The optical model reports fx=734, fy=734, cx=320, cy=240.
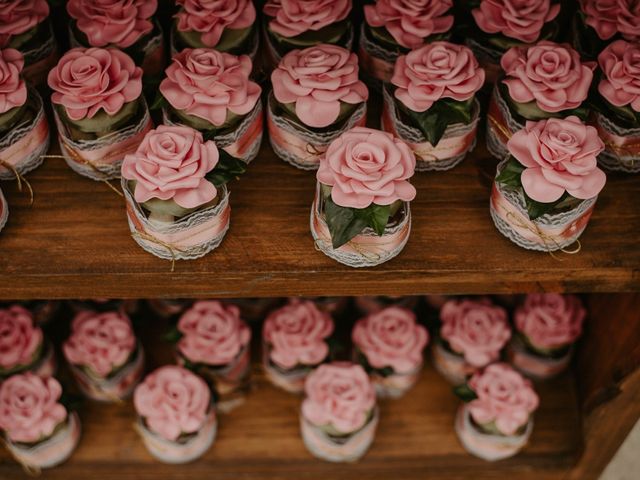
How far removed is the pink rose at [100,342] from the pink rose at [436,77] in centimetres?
68

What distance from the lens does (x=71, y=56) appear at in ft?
3.10

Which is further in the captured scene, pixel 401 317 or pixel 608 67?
pixel 401 317

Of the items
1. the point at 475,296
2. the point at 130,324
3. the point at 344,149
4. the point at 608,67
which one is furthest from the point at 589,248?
the point at 130,324

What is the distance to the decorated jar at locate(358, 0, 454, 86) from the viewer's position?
1.03 metres

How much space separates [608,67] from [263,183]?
19.1 inches

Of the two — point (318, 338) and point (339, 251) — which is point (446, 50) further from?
point (318, 338)

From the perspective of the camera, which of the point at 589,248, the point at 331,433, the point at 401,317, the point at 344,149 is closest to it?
the point at 344,149

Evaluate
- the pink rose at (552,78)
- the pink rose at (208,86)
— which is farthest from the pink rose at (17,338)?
the pink rose at (552,78)

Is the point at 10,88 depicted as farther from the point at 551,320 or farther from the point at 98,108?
the point at 551,320

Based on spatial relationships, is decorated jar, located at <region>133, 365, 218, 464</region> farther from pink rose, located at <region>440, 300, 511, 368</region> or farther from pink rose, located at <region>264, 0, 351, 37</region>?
pink rose, located at <region>264, 0, 351, 37</region>

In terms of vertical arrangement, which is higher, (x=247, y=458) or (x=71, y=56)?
(x=71, y=56)

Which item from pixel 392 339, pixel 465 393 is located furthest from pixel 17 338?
pixel 465 393

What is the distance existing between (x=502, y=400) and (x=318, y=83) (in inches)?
25.5

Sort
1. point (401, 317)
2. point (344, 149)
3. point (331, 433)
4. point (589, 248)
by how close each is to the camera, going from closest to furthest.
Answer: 1. point (344, 149)
2. point (589, 248)
3. point (331, 433)
4. point (401, 317)
